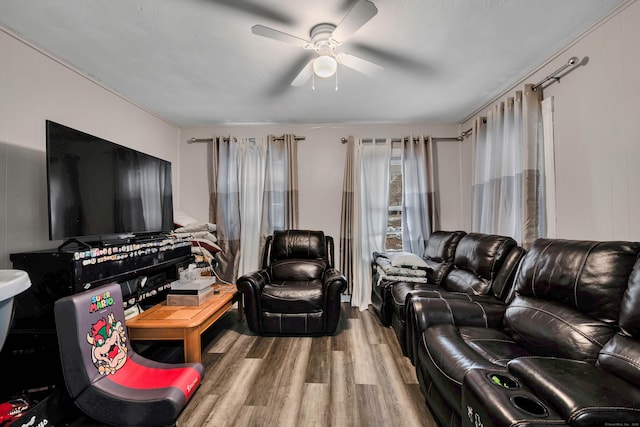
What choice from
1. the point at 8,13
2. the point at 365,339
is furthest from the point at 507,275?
the point at 8,13

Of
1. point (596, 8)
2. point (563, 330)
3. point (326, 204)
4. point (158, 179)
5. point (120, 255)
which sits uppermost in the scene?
point (596, 8)

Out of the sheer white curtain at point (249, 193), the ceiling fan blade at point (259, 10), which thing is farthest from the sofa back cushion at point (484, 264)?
the sheer white curtain at point (249, 193)

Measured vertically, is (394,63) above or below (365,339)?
above

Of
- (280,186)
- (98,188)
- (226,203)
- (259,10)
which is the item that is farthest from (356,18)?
(226,203)

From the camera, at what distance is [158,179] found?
3023 millimetres

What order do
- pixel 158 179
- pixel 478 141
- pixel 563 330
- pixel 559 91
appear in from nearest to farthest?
pixel 563 330 → pixel 559 91 → pixel 158 179 → pixel 478 141

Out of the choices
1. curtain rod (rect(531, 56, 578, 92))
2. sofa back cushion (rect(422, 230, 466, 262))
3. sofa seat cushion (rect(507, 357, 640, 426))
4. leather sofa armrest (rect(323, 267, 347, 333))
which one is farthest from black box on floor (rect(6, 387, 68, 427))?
curtain rod (rect(531, 56, 578, 92))

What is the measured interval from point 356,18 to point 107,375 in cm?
253

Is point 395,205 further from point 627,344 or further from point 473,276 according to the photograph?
point 627,344

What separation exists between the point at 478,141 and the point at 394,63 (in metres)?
1.57

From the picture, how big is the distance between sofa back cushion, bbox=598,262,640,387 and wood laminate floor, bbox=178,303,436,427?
0.93 metres

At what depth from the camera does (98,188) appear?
88.8 inches

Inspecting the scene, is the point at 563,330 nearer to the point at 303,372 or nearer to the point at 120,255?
the point at 303,372

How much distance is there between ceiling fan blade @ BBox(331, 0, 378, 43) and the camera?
1406 mm
